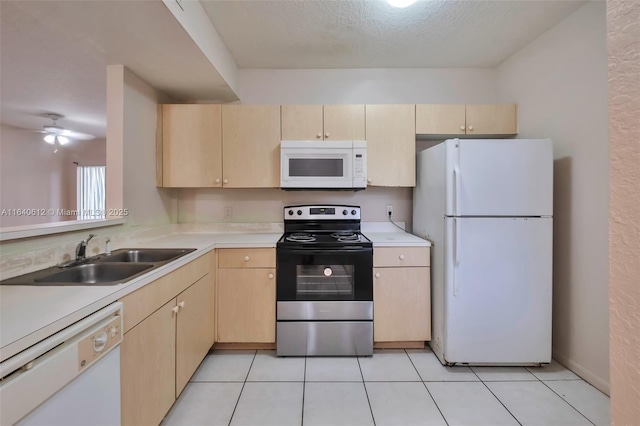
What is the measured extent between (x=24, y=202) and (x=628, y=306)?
19.1 feet

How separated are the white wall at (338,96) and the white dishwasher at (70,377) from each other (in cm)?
170

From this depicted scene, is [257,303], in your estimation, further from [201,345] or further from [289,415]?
[289,415]

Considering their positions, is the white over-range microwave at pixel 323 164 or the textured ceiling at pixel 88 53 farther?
the white over-range microwave at pixel 323 164

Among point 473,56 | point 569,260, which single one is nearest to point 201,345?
point 569,260

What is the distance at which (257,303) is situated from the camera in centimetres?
205

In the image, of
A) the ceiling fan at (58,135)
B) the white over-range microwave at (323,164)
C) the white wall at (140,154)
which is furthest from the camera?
the ceiling fan at (58,135)

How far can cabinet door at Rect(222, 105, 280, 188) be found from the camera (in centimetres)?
229

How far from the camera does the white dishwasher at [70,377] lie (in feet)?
2.08

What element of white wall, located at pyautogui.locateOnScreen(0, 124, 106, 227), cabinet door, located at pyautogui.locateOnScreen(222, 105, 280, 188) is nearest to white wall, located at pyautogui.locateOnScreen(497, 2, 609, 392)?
cabinet door, located at pyautogui.locateOnScreen(222, 105, 280, 188)

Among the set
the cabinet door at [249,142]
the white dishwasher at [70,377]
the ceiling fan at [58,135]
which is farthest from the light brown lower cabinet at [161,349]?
the ceiling fan at [58,135]

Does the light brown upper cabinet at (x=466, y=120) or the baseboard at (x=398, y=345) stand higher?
the light brown upper cabinet at (x=466, y=120)

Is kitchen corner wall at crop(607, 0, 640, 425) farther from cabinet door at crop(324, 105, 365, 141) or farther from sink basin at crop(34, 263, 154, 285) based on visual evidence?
cabinet door at crop(324, 105, 365, 141)

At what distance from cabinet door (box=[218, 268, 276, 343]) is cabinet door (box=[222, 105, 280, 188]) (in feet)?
2.63

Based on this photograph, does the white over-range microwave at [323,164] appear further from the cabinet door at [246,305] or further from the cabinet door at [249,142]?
the cabinet door at [246,305]
